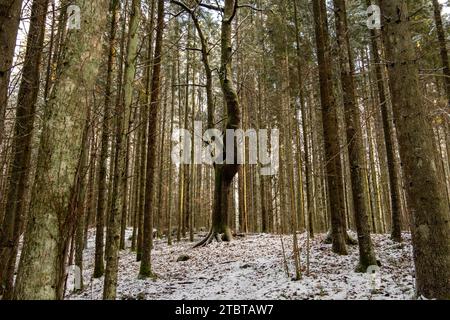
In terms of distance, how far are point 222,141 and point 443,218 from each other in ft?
30.3

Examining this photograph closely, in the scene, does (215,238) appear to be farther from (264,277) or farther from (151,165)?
(264,277)

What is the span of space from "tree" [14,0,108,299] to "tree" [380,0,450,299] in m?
4.06

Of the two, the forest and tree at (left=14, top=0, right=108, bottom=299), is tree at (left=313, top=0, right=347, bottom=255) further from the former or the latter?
tree at (left=14, top=0, right=108, bottom=299)

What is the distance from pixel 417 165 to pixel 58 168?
14.4 feet

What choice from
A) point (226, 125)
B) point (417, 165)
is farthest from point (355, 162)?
point (226, 125)

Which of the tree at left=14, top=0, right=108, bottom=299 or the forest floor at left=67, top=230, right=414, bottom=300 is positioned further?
the forest floor at left=67, top=230, right=414, bottom=300

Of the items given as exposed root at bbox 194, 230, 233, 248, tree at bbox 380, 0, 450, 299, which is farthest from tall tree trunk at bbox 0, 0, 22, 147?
exposed root at bbox 194, 230, 233, 248

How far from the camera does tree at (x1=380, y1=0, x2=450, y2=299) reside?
12.9 ft

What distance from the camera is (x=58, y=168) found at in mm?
2645

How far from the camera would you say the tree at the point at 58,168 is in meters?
2.44

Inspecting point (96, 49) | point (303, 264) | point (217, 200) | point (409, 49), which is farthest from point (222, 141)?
point (96, 49)

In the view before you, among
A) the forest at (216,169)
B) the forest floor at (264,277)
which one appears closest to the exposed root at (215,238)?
the forest at (216,169)

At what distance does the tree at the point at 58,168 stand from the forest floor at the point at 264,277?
4.42 meters
